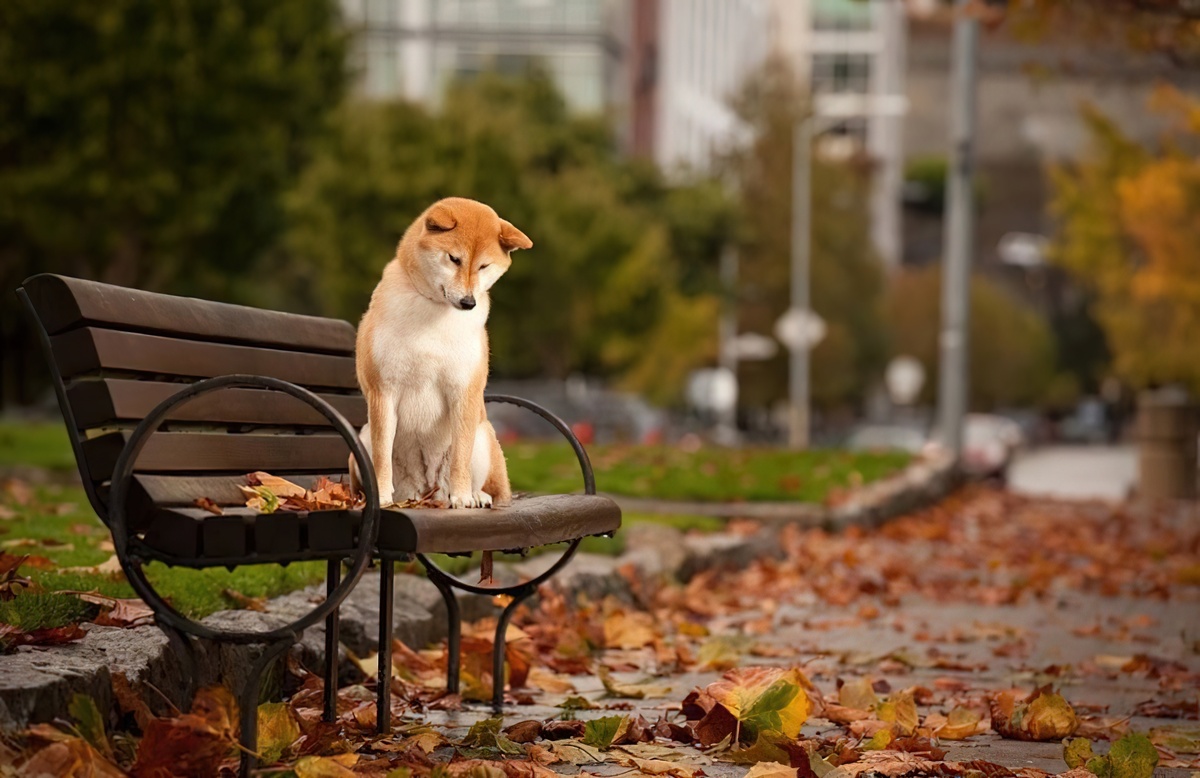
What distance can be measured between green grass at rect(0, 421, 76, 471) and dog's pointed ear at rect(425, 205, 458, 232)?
31.8 ft

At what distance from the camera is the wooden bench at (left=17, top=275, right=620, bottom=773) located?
4152 mm

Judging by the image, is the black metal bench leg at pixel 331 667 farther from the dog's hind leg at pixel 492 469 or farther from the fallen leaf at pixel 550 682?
the fallen leaf at pixel 550 682

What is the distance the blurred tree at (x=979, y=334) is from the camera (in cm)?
8325

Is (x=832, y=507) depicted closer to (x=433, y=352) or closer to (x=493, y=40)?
(x=433, y=352)

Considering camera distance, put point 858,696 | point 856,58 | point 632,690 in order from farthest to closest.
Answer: point 856,58 < point 632,690 < point 858,696

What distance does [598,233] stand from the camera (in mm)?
42906

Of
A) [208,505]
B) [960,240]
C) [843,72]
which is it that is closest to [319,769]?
[208,505]

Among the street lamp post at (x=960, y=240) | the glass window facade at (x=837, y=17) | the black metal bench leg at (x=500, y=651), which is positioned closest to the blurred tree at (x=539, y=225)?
the street lamp post at (x=960, y=240)

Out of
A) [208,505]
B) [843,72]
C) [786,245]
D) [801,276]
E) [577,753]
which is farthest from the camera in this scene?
[843,72]

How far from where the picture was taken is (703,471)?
15633 mm

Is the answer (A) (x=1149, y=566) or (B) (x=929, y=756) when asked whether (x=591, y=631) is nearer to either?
(B) (x=929, y=756)

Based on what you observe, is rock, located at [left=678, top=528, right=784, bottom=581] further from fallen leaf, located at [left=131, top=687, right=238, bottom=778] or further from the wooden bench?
fallen leaf, located at [left=131, top=687, right=238, bottom=778]

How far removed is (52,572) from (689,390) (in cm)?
5774

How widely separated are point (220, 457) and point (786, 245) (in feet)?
187
